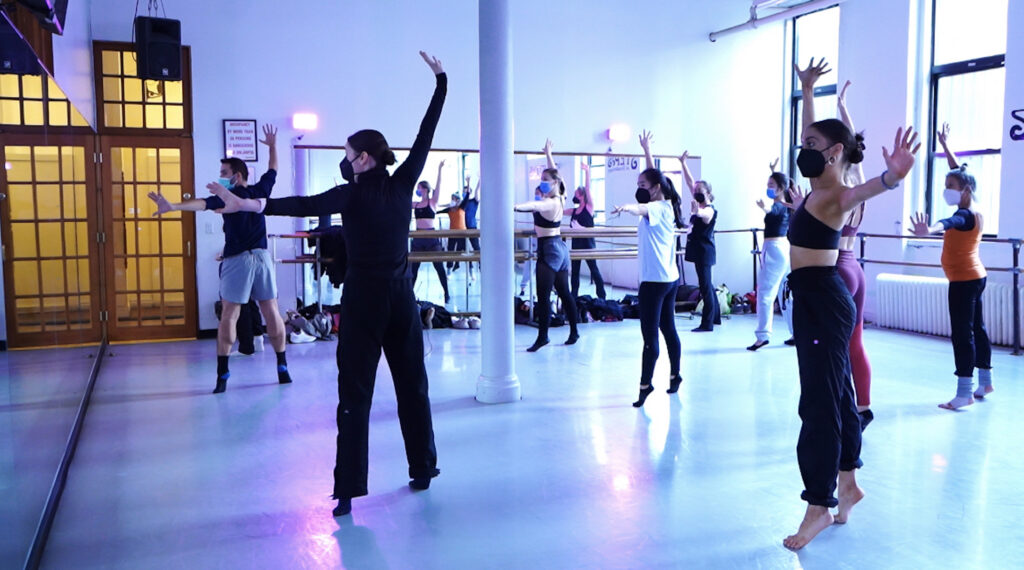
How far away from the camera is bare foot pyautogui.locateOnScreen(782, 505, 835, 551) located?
3021 millimetres

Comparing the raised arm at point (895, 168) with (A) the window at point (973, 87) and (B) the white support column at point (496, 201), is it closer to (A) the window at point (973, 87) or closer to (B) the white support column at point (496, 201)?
(B) the white support column at point (496, 201)

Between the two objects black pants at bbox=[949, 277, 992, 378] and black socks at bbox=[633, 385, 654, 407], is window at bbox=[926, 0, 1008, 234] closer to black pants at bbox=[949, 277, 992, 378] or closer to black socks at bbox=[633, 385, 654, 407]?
black pants at bbox=[949, 277, 992, 378]

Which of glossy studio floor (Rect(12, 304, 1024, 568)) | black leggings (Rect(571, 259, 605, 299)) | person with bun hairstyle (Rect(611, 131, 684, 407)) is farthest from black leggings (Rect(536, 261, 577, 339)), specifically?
black leggings (Rect(571, 259, 605, 299))

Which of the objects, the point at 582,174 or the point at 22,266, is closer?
the point at 22,266

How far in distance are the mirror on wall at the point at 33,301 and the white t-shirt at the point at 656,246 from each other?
320cm

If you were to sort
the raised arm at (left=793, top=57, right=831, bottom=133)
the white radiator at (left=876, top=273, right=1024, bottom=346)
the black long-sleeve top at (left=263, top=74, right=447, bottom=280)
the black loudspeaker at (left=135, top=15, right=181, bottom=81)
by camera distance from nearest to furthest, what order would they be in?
1. the black long-sleeve top at (left=263, top=74, right=447, bottom=280)
2. the raised arm at (left=793, top=57, right=831, bottom=133)
3. the black loudspeaker at (left=135, top=15, right=181, bottom=81)
4. the white radiator at (left=876, top=273, right=1024, bottom=346)

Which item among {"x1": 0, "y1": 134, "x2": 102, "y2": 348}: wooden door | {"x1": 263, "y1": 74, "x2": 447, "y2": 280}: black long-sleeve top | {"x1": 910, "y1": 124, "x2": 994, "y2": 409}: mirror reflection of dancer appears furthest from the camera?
{"x1": 910, "y1": 124, "x2": 994, "y2": 409}: mirror reflection of dancer

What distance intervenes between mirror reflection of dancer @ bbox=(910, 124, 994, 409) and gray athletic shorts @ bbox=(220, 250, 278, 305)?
165 inches

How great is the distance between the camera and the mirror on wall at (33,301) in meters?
2.63

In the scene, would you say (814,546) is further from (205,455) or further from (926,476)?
(205,455)

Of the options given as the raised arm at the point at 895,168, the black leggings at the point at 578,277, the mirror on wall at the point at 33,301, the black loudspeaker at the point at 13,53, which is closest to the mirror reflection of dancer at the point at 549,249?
the black leggings at the point at 578,277

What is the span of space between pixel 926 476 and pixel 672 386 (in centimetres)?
195

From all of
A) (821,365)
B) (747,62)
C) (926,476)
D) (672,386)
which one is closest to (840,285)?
(821,365)

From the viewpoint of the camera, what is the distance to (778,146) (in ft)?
35.3
